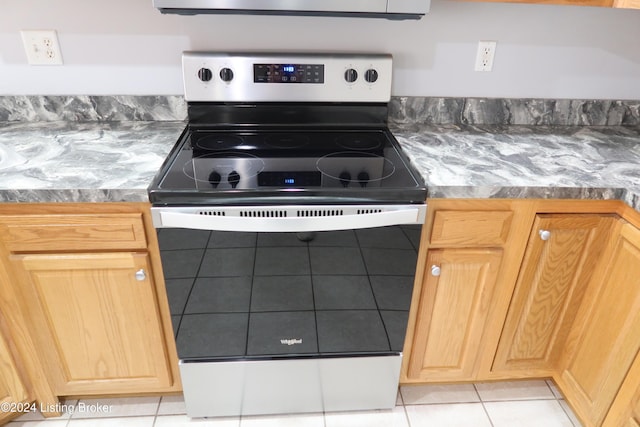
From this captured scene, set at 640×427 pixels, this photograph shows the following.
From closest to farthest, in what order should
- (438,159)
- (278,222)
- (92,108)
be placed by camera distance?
(278,222)
(438,159)
(92,108)

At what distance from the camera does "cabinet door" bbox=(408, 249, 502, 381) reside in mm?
1301

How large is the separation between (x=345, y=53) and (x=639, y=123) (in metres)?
1.16

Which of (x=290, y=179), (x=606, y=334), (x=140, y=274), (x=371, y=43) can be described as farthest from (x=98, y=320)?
(x=606, y=334)

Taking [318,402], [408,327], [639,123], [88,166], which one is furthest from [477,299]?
[88,166]

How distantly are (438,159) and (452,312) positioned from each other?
1.56 feet

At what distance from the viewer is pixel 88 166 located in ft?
4.04

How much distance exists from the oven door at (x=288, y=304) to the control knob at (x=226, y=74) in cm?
56

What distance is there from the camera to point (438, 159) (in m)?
1.35

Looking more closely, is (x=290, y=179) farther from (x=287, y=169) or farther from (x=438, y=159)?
(x=438, y=159)

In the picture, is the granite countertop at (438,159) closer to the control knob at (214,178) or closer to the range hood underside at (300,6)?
the control knob at (214,178)

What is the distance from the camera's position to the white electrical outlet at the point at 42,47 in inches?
57.4

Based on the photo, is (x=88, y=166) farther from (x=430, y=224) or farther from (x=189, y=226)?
(x=430, y=224)

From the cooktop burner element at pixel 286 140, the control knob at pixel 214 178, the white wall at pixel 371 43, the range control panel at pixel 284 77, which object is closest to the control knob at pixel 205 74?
the range control panel at pixel 284 77

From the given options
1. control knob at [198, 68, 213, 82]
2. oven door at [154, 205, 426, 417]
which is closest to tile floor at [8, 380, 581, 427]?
oven door at [154, 205, 426, 417]
